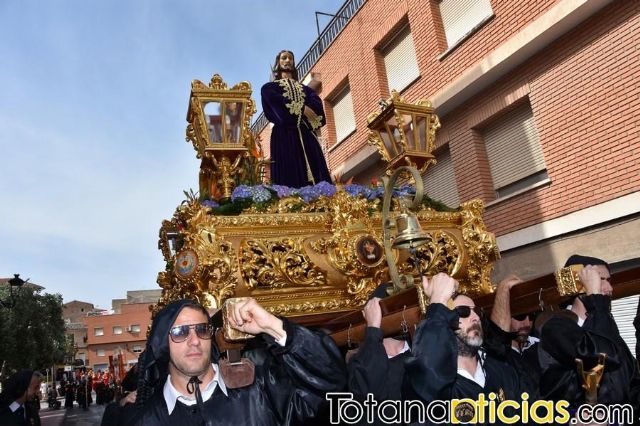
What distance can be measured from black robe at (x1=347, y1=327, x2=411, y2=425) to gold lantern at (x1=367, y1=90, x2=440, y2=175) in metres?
2.15

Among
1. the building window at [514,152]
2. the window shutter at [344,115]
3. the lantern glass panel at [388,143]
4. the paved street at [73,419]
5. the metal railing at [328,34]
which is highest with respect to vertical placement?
the metal railing at [328,34]

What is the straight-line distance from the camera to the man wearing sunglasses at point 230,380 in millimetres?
1937

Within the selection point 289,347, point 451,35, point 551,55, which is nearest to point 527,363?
point 289,347

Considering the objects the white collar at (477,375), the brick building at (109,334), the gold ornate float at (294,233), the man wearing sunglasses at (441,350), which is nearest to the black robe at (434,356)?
the man wearing sunglasses at (441,350)

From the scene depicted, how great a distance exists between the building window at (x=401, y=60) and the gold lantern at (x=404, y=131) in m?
6.76

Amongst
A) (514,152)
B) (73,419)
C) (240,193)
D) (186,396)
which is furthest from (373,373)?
(73,419)

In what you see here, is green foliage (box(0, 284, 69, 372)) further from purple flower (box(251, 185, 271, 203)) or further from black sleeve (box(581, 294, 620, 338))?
black sleeve (box(581, 294, 620, 338))

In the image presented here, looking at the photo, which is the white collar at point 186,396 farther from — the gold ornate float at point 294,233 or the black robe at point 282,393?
the gold ornate float at point 294,233

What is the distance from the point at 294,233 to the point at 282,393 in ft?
5.58

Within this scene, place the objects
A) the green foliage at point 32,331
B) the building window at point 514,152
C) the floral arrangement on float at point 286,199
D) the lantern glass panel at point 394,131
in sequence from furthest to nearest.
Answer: the green foliage at point 32,331 < the building window at point 514,152 < the lantern glass panel at point 394,131 < the floral arrangement on float at point 286,199

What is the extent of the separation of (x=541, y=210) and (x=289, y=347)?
24.2 feet

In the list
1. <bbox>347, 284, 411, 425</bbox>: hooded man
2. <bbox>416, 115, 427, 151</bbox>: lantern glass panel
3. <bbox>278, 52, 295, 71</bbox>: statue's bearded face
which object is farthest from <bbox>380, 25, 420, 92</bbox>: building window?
<bbox>347, 284, 411, 425</bbox>: hooded man

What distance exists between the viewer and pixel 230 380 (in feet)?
6.72

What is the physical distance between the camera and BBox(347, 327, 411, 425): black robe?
244 centimetres
